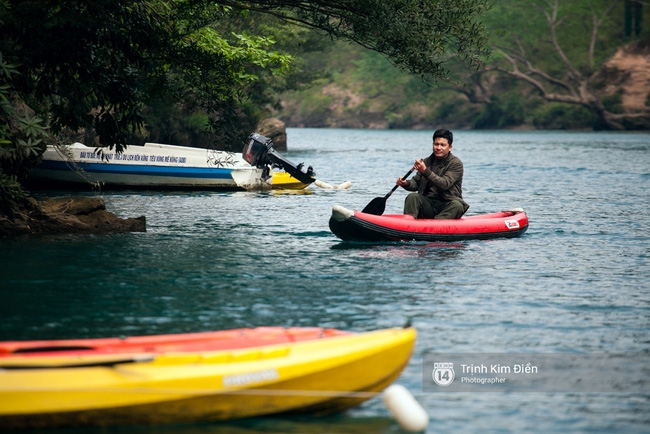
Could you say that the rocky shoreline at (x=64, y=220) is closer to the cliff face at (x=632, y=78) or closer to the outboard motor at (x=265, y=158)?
the outboard motor at (x=265, y=158)

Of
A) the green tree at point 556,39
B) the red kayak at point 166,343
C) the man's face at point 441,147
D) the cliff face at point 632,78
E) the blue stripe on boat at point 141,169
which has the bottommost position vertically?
the red kayak at point 166,343

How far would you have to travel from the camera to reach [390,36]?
46.2 feet

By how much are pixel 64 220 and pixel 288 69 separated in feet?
38.9

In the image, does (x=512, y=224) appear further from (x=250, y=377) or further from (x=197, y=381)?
(x=197, y=381)

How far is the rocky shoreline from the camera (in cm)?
1478

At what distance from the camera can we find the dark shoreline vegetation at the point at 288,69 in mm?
13156

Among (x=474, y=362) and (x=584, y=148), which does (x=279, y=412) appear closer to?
(x=474, y=362)

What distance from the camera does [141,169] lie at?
2358 centimetres

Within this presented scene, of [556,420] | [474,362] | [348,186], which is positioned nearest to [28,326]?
[474,362]

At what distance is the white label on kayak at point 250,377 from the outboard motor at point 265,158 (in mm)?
17569

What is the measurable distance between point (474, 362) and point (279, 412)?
2.31 metres

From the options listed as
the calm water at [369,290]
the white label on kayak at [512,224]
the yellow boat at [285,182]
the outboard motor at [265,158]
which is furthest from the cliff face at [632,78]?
the white label on kayak at [512,224]

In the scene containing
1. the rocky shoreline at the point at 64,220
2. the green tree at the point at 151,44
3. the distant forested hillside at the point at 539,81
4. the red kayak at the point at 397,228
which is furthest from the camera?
the distant forested hillside at the point at 539,81

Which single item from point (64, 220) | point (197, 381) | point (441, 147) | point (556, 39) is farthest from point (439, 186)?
point (556, 39)
